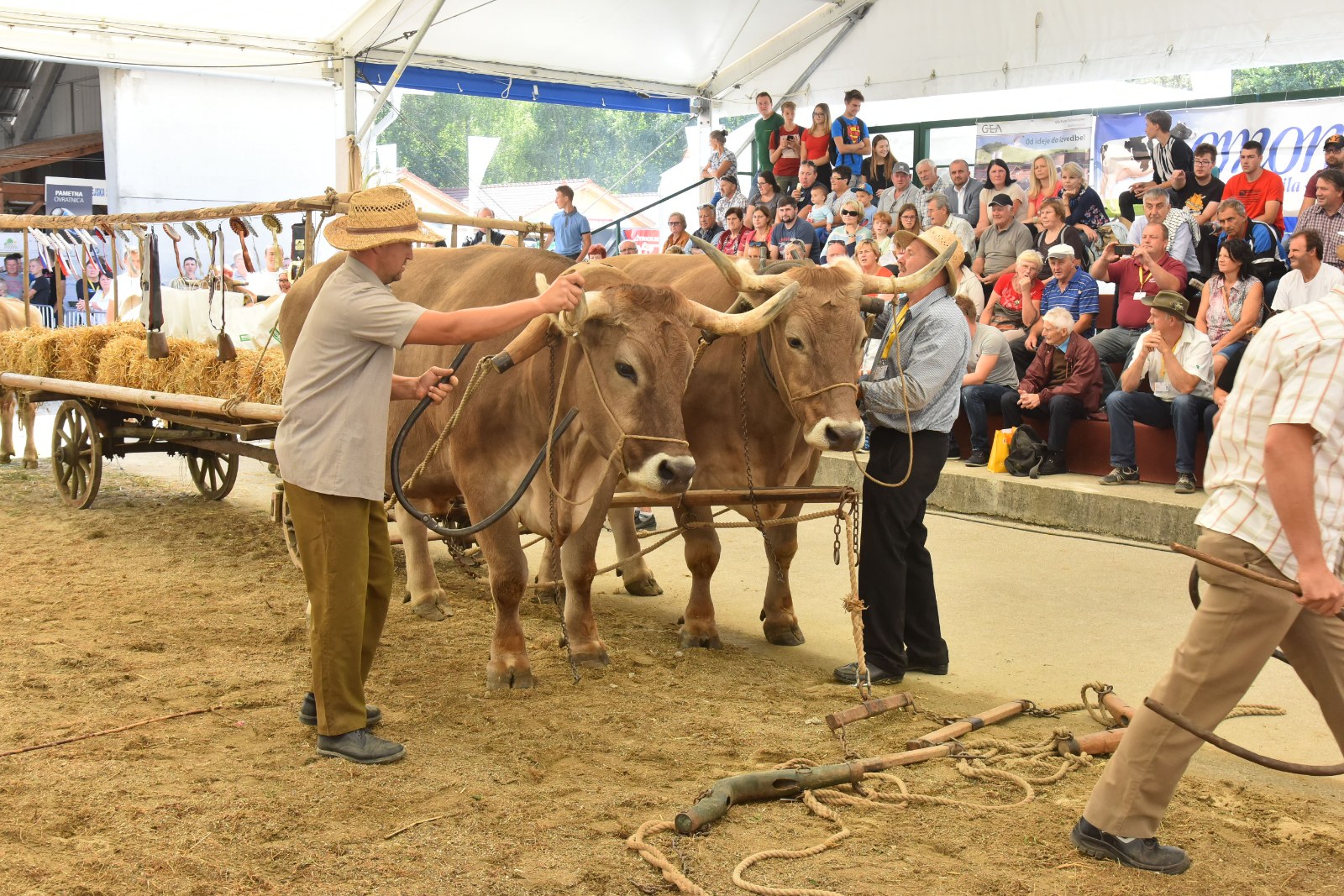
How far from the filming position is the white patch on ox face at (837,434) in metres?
5.24

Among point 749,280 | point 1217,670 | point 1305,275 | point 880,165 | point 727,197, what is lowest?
point 1217,670

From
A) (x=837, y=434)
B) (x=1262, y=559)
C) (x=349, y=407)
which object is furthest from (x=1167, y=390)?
(x=349, y=407)

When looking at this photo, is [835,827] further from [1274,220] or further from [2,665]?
[1274,220]

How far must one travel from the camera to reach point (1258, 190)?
1084 centimetres

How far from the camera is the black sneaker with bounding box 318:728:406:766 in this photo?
4.49m

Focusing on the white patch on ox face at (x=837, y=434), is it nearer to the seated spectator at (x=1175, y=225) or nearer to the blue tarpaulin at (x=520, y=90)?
the seated spectator at (x=1175, y=225)

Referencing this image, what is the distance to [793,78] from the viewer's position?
1683cm

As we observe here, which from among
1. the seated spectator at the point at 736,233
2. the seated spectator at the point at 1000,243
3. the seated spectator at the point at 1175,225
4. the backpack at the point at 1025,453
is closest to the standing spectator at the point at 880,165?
the seated spectator at the point at 736,233

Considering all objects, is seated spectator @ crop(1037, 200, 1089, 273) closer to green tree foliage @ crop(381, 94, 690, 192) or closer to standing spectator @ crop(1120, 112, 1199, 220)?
standing spectator @ crop(1120, 112, 1199, 220)

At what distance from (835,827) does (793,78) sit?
566 inches

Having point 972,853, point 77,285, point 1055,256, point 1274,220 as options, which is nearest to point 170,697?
point 972,853

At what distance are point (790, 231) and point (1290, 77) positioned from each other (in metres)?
5.38

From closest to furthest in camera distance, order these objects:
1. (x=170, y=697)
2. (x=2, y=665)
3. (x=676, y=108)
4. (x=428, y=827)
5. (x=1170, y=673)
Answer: (x=1170, y=673)
(x=428, y=827)
(x=170, y=697)
(x=2, y=665)
(x=676, y=108)

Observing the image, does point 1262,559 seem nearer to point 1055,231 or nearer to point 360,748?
point 360,748
